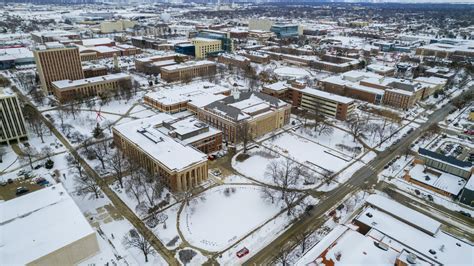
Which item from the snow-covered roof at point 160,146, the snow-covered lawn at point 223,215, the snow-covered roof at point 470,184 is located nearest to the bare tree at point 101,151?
the snow-covered roof at point 160,146

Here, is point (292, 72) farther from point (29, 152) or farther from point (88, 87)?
point (29, 152)

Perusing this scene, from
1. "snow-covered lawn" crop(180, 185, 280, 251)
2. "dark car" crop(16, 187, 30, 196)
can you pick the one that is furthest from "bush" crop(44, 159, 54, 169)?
"snow-covered lawn" crop(180, 185, 280, 251)

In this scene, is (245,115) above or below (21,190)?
above

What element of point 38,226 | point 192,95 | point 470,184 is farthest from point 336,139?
point 38,226

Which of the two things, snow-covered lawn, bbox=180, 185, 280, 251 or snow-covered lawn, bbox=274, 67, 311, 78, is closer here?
snow-covered lawn, bbox=180, 185, 280, 251

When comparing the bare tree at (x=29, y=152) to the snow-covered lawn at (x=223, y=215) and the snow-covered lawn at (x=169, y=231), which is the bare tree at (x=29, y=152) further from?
the snow-covered lawn at (x=223, y=215)

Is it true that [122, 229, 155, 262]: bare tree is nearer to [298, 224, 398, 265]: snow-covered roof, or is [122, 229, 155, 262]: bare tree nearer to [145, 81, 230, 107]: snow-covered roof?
[298, 224, 398, 265]: snow-covered roof

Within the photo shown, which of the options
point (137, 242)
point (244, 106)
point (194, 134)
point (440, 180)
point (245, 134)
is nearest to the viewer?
point (137, 242)

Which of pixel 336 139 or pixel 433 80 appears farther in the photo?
pixel 433 80
